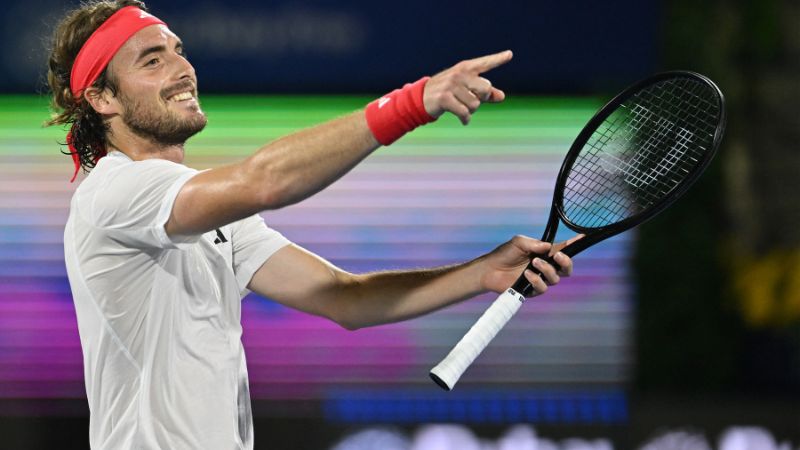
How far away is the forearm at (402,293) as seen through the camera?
3682mm

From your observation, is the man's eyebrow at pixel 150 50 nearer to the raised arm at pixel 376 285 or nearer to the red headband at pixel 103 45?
the red headband at pixel 103 45

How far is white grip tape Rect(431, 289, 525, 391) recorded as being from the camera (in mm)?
3312

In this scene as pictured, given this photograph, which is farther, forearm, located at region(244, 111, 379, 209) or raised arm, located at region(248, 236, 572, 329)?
raised arm, located at region(248, 236, 572, 329)

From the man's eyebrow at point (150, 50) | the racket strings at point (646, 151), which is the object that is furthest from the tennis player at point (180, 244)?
the racket strings at point (646, 151)

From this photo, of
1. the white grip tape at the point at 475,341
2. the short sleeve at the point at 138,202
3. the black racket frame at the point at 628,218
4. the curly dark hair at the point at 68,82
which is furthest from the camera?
the curly dark hair at the point at 68,82

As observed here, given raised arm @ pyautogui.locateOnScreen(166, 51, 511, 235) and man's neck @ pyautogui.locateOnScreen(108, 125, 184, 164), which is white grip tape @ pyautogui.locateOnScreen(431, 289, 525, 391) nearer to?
raised arm @ pyautogui.locateOnScreen(166, 51, 511, 235)

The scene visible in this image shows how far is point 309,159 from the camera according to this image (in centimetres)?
300

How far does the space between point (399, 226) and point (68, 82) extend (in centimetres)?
248

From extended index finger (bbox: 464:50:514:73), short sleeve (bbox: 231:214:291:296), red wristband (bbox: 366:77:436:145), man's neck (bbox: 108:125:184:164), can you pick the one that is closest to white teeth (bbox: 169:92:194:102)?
man's neck (bbox: 108:125:184:164)

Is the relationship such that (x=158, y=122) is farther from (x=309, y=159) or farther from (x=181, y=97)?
(x=309, y=159)

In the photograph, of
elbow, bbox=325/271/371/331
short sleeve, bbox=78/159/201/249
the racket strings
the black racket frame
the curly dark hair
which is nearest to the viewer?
short sleeve, bbox=78/159/201/249

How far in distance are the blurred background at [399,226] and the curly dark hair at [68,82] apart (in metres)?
2.13

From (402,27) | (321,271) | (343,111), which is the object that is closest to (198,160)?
(343,111)

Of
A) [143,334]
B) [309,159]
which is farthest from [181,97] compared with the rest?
[309,159]
